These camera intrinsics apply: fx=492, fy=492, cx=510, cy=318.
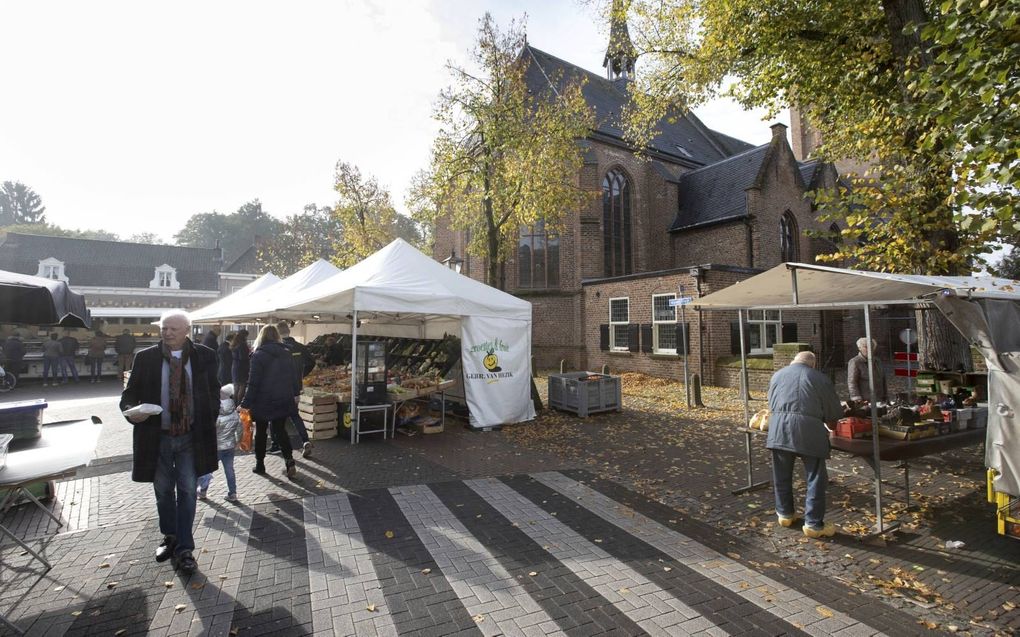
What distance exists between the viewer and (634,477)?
6.35 meters

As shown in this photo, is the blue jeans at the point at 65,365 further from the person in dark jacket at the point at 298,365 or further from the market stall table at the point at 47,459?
the market stall table at the point at 47,459

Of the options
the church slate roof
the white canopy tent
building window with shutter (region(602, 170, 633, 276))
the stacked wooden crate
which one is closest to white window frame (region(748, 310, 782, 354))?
the church slate roof

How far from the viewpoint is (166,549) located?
3.89m

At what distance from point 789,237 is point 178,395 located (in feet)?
84.8

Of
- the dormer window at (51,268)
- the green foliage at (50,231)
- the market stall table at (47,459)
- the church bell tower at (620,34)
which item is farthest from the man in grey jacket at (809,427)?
the green foliage at (50,231)

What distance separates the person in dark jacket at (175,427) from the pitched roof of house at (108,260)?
4729 cm

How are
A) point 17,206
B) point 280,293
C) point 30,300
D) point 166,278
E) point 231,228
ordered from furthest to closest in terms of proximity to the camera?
point 17,206
point 231,228
point 166,278
point 280,293
point 30,300

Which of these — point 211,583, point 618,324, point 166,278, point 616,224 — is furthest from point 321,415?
point 166,278

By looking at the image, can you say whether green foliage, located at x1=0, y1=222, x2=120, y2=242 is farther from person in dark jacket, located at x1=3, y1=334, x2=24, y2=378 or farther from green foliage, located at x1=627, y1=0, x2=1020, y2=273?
green foliage, located at x1=627, y1=0, x2=1020, y2=273

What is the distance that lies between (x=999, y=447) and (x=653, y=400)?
31.0ft

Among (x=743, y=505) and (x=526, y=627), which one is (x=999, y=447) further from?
(x=526, y=627)

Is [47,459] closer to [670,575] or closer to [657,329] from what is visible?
[670,575]

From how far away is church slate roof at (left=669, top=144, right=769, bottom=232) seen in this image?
72.0 feet

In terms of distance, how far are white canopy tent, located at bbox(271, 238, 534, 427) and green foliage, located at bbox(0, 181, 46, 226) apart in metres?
95.8
